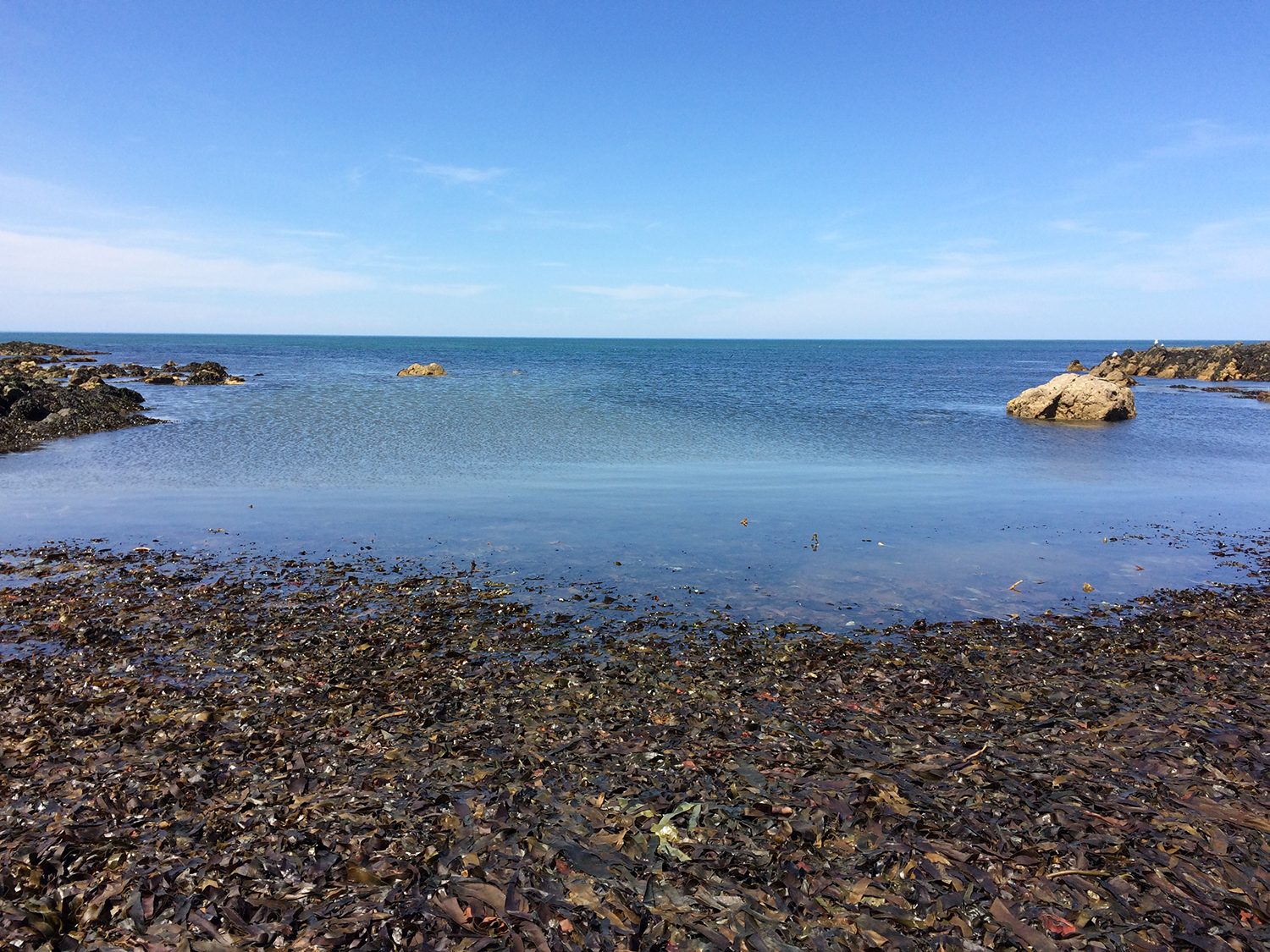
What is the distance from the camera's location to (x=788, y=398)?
57.5 m

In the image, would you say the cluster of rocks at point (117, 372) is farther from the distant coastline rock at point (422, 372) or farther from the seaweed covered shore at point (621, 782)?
the seaweed covered shore at point (621, 782)

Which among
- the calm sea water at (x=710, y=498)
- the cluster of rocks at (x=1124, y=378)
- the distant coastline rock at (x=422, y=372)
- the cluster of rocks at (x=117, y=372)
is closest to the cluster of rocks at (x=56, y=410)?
the calm sea water at (x=710, y=498)

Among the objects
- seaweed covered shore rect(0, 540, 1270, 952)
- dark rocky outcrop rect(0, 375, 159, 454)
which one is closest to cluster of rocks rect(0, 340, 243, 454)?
dark rocky outcrop rect(0, 375, 159, 454)

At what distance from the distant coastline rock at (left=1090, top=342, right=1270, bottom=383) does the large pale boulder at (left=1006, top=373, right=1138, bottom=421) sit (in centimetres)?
2855

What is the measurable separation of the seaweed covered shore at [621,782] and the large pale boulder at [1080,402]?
119ft

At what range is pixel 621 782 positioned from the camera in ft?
22.2

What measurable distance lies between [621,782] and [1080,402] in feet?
148

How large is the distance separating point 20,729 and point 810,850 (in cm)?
815

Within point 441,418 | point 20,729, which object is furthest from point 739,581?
point 441,418

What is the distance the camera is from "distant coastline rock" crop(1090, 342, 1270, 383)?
255ft

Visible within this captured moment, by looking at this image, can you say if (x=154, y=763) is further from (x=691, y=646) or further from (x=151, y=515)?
Result: (x=151, y=515)

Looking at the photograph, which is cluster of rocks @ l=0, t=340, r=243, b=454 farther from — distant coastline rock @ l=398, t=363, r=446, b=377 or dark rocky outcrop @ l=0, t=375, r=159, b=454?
distant coastline rock @ l=398, t=363, r=446, b=377

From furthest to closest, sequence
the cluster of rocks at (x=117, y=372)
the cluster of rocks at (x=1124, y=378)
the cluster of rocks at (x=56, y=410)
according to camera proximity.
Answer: the cluster of rocks at (x=117, y=372)
the cluster of rocks at (x=1124, y=378)
the cluster of rocks at (x=56, y=410)

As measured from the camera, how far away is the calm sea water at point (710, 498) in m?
13.2
